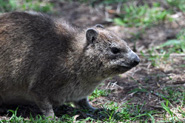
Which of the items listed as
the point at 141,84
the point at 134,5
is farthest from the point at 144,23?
the point at 141,84

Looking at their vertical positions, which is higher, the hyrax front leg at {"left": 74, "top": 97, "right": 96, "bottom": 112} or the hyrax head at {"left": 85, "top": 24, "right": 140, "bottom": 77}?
the hyrax head at {"left": 85, "top": 24, "right": 140, "bottom": 77}

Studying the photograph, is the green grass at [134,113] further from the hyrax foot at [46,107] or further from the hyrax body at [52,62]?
the hyrax body at [52,62]

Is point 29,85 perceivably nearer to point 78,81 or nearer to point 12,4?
point 78,81

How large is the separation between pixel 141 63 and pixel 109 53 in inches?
111

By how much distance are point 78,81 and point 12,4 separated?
6.20m

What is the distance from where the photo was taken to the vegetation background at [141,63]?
5.57 metres

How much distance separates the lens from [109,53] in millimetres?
5375

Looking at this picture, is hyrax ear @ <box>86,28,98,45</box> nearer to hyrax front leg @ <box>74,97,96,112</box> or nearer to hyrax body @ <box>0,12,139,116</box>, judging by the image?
hyrax body @ <box>0,12,139,116</box>

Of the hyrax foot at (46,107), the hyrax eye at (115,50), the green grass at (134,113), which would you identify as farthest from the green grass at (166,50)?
the hyrax foot at (46,107)

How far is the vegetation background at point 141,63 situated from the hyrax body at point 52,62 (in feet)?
1.35

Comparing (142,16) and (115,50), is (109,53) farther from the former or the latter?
(142,16)

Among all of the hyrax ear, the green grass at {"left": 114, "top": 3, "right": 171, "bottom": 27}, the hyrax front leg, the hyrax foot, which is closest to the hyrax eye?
the hyrax ear

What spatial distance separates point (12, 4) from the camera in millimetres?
10641

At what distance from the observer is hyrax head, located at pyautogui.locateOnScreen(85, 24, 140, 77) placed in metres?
5.31
